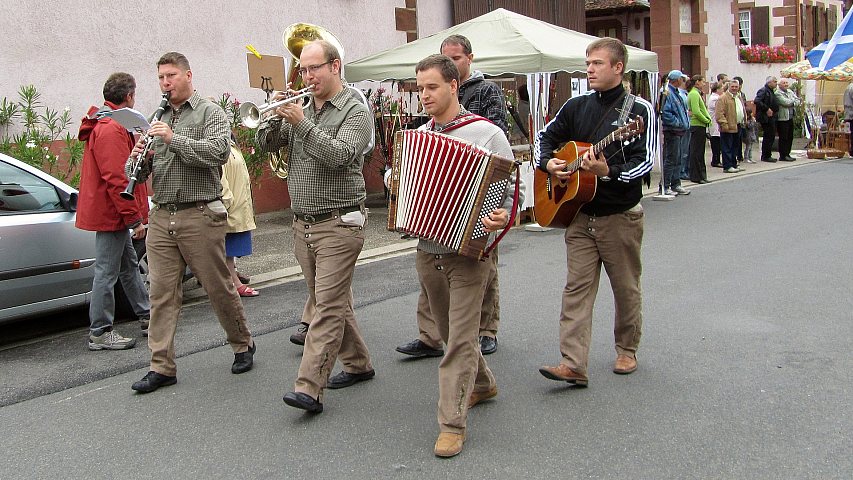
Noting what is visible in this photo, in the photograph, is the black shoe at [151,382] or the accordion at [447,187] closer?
the accordion at [447,187]

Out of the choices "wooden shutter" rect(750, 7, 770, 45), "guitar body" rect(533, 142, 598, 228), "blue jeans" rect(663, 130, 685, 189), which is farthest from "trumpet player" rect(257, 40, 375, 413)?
"wooden shutter" rect(750, 7, 770, 45)

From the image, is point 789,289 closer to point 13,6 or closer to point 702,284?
point 702,284

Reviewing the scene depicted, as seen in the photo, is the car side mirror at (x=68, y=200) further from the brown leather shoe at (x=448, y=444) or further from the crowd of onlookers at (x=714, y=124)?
the crowd of onlookers at (x=714, y=124)

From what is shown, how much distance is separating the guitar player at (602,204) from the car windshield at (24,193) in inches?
147

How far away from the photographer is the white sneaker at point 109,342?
596 centimetres

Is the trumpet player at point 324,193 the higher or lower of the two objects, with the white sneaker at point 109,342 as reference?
higher

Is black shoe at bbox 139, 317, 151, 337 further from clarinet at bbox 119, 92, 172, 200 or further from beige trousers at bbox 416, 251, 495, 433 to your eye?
beige trousers at bbox 416, 251, 495, 433

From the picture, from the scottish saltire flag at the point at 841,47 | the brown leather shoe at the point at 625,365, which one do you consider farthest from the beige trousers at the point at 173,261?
the scottish saltire flag at the point at 841,47

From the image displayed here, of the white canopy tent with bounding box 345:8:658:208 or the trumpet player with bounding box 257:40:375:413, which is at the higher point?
the white canopy tent with bounding box 345:8:658:208

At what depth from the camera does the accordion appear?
374 cm

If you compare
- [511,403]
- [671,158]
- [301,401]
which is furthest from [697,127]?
[301,401]

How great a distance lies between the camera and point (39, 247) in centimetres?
610

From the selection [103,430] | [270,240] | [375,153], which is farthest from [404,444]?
[375,153]

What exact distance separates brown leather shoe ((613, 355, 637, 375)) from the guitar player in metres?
0.19
